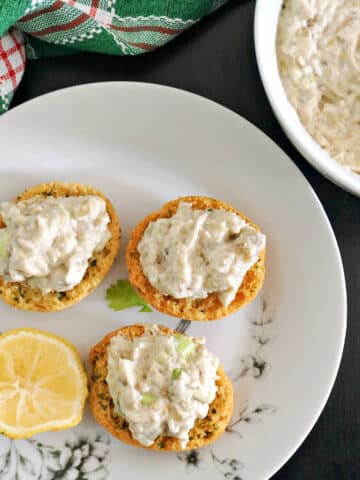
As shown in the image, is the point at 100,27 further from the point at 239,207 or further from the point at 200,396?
the point at 200,396

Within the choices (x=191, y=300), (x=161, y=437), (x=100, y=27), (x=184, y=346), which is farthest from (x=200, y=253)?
(x=100, y=27)

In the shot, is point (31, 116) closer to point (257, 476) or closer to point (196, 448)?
point (196, 448)

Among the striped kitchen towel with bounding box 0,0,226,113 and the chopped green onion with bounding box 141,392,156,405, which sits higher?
the striped kitchen towel with bounding box 0,0,226,113

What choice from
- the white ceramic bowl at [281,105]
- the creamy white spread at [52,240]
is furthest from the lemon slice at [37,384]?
the white ceramic bowl at [281,105]

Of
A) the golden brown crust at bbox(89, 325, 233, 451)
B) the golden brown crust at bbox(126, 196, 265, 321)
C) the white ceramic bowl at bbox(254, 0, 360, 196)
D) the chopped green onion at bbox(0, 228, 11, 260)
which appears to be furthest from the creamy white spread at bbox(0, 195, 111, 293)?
the white ceramic bowl at bbox(254, 0, 360, 196)

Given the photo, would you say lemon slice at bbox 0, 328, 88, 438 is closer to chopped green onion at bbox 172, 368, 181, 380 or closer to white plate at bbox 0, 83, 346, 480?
white plate at bbox 0, 83, 346, 480

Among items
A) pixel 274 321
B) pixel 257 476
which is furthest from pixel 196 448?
pixel 274 321
